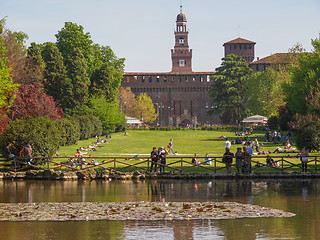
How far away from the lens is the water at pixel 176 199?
11.7m

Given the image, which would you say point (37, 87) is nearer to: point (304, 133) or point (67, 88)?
point (67, 88)

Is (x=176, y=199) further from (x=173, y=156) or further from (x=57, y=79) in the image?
(x=57, y=79)

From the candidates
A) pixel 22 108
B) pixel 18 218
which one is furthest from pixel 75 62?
pixel 18 218

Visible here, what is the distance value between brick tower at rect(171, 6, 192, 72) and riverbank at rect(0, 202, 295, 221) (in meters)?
112

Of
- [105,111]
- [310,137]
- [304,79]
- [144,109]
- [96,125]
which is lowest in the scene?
[310,137]

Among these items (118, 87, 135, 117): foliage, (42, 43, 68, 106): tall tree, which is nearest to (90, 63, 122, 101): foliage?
(42, 43, 68, 106): tall tree

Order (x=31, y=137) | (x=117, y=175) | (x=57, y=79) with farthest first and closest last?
(x=57, y=79) → (x=31, y=137) → (x=117, y=175)

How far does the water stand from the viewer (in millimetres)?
11688

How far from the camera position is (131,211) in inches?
575

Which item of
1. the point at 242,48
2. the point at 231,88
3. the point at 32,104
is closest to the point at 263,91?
the point at 231,88

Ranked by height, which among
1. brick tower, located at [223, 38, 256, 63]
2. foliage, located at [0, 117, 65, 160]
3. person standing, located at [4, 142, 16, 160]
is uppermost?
brick tower, located at [223, 38, 256, 63]

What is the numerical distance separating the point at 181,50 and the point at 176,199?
112465 mm

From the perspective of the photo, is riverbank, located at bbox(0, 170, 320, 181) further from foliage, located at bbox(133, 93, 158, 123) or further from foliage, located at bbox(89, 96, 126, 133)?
foliage, located at bbox(133, 93, 158, 123)

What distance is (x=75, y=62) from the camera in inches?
2239
